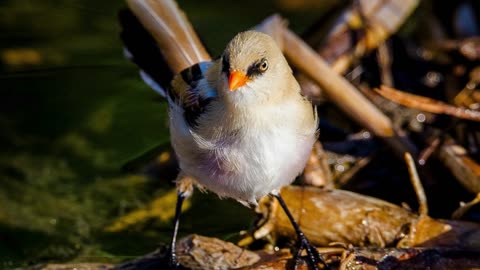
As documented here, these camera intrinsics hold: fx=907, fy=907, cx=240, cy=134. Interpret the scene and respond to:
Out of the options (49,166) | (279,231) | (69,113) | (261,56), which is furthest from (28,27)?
(261,56)

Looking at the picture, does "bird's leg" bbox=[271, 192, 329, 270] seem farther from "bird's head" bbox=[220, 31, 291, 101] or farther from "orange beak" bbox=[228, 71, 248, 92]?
"orange beak" bbox=[228, 71, 248, 92]

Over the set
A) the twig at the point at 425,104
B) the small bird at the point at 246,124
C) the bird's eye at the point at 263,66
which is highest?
the bird's eye at the point at 263,66

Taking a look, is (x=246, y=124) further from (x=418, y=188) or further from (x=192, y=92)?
(x=418, y=188)

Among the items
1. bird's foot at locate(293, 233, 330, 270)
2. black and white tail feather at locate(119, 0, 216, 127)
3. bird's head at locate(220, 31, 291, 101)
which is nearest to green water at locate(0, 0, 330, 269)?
bird's foot at locate(293, 233, 330, 270)

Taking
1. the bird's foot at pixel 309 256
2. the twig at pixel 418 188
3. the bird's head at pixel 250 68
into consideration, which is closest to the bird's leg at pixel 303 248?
the bird's foot at pixel 309 256

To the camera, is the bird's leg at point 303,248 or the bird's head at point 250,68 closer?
the bird's head at point 250,68

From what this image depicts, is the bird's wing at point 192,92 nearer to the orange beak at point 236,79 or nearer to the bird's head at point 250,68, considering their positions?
the bird's head at point 250,68

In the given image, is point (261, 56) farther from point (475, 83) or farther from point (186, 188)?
point (475, 83)
